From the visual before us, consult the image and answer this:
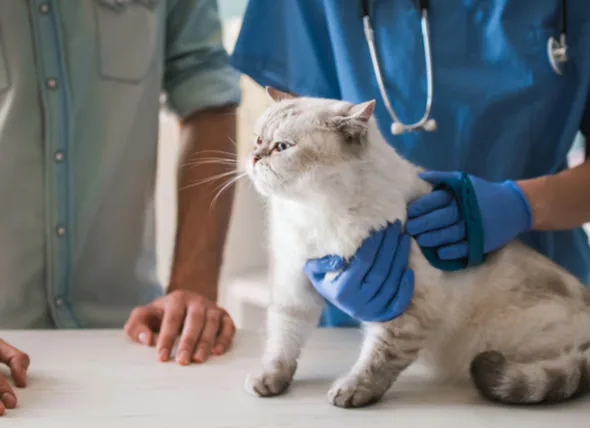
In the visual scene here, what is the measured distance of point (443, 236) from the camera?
808mm

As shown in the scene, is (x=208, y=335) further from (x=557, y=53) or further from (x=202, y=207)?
(x=557, y=53)

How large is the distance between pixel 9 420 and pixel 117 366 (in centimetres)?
20

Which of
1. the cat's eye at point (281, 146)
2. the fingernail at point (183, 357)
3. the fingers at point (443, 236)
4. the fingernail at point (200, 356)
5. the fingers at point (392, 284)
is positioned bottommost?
the fingernail at point (200, 356)

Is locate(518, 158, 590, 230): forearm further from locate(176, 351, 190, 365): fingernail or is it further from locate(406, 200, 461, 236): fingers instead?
locate(176, 351, 190, 365): fingernail

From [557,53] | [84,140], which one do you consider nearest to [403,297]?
[557,53]

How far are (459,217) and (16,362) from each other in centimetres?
64

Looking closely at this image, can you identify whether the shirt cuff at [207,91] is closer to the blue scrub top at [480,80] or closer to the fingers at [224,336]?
the blue scrub top at [480,80]

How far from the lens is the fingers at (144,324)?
0.98m

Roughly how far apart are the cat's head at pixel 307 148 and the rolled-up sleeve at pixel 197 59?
49cm

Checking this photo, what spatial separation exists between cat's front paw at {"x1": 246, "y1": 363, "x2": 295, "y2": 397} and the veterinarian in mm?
169

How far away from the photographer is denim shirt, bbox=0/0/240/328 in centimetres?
107

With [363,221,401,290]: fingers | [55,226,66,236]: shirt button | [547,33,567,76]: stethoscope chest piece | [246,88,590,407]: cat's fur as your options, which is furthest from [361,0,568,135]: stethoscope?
[55,226,66,236]: shirt button

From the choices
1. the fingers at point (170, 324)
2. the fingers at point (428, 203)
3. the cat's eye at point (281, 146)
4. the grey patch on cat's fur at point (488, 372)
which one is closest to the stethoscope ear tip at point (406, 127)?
the fingers at point (428, 203)

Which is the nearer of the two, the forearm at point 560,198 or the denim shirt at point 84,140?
the forearm at point 560,198
